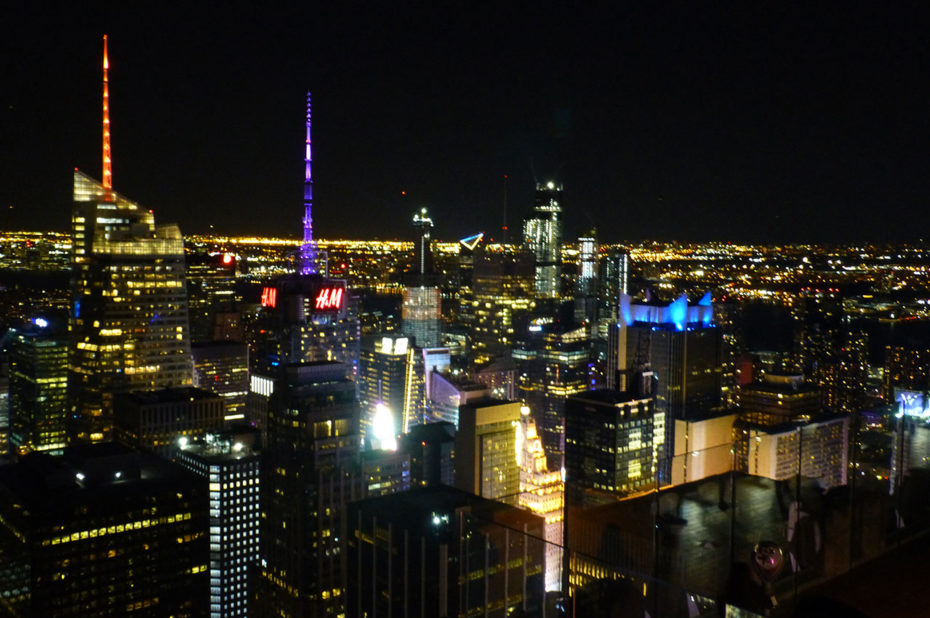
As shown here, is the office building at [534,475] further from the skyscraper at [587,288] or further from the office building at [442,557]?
the office building at [442,557]

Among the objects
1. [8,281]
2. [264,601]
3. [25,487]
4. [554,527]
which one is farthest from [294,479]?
[554,527]

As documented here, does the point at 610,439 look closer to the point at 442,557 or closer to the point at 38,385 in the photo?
the point at 442,557

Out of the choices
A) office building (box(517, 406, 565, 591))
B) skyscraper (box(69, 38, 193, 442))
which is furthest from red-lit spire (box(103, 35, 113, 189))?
office building (box(517, 406, 565, 591))

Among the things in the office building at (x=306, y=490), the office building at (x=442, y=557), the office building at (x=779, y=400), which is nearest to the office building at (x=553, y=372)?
the office building at (x=779, y=400)

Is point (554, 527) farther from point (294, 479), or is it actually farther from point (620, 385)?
point (620, 385)

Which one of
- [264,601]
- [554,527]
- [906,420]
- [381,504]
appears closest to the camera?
[381,504]

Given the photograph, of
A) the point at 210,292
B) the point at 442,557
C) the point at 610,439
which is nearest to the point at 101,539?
the point at 442,557

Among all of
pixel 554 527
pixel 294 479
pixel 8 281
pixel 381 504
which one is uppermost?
pixel 8 281
